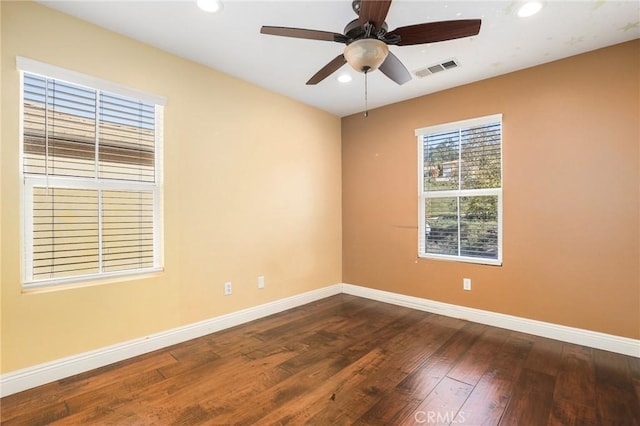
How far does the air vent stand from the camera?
2.92 metres

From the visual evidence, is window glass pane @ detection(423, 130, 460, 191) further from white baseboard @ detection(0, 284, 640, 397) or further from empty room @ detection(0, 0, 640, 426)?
white baseboard @ detection(0, 284, 640, 397)

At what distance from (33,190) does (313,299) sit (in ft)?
10.2

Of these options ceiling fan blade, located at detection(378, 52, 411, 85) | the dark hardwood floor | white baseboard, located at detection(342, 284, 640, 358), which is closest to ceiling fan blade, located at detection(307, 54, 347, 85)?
ceiling fan blade, located at detection(378, 52, 411, 85)

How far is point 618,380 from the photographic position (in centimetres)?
219

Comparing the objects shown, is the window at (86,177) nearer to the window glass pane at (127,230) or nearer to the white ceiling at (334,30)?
the window glass pane at (127,230)

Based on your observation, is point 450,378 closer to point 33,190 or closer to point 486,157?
point 486,157

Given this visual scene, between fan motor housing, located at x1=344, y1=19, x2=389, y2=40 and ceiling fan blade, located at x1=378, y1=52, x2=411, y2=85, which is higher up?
fan motor housing, located at x1=344, y1=19, x2=389, y2=40

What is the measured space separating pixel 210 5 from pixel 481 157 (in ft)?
9.81

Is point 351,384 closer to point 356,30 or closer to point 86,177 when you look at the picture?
point 356,30

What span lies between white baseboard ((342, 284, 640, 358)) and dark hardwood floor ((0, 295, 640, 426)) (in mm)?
85

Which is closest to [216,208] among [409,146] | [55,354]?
[55,354]

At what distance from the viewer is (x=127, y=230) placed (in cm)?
257

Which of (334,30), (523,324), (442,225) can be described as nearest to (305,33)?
(334,30)

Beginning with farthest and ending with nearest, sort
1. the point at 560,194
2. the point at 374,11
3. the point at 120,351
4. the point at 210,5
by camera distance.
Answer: the point at 560,194
the point at 120,351
the point at 210,5
the point at 374,11
